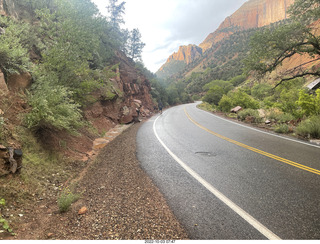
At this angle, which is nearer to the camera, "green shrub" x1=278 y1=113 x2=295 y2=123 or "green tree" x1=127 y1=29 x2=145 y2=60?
"green shrub" x1=278 y1=113 x2=295 y2=123

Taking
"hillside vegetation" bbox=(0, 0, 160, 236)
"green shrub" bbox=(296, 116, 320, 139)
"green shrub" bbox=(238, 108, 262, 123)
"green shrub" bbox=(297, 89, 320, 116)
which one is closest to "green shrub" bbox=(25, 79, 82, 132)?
"hillside vegetation" bbox=(0, 0, 160, 236)

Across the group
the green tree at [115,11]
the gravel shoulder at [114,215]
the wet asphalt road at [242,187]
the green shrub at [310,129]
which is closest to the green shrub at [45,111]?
the gravel shoulder at [114,215]

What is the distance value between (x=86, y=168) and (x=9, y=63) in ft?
14.1

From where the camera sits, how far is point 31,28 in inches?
425

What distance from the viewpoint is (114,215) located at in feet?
10.7

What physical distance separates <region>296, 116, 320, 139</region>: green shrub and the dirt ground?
26.5ft

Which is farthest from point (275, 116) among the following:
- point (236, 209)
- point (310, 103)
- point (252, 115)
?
point (236, 209)

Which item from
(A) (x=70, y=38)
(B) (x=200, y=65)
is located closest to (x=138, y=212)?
(A) (x=70, y=38)

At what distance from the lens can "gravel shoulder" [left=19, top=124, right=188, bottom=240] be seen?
2777mm

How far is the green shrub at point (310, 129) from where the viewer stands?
8.05 metres

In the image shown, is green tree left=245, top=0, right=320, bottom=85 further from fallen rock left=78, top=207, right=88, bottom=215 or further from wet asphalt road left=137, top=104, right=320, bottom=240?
fallen rock left=78, top=207, right=88, bottom=215

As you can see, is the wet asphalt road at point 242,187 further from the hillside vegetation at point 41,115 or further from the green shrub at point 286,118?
the green shrub at point 286,118

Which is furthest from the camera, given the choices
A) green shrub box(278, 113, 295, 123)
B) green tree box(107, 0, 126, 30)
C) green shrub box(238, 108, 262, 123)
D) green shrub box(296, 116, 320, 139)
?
green tree box(107, 0, 126, 30)
